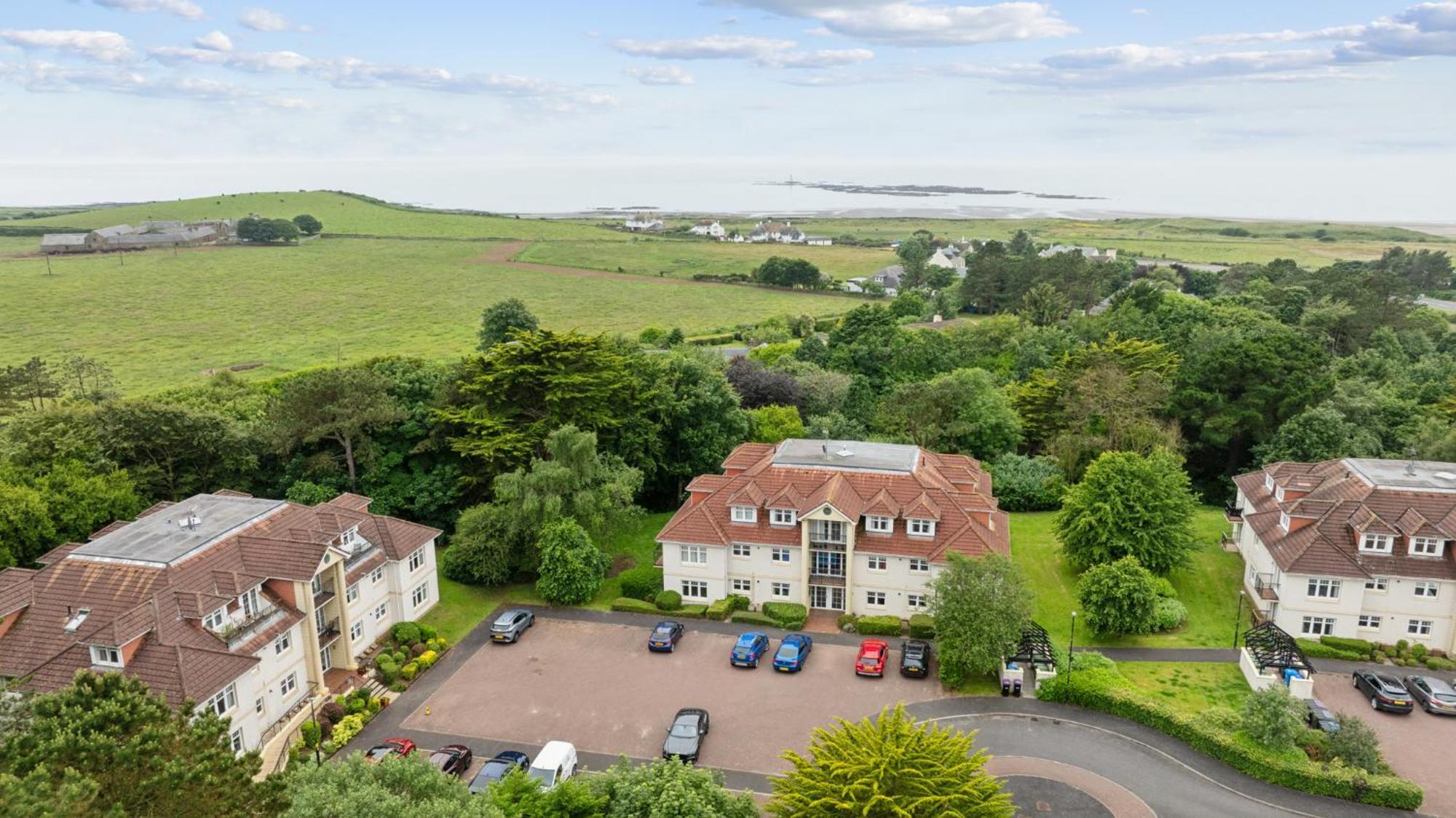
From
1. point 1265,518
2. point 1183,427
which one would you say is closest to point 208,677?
point 1265,518

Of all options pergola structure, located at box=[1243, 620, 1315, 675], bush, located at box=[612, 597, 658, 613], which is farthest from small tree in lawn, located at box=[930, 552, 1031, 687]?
bush, located at box=[612, 597, 658, 613]

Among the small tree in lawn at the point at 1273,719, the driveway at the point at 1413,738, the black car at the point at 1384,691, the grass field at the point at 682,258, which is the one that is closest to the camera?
the driveway at the point at 1413,738

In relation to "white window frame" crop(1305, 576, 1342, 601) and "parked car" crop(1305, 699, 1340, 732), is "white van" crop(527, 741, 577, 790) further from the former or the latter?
"white window frame" crop(1305, 576, 1342, 601)

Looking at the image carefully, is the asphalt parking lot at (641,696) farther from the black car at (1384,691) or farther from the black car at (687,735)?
the black car at (1384,691)

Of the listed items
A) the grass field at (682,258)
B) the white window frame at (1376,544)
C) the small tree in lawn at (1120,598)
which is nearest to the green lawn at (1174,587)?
the small tree in lawn at (1120,598)

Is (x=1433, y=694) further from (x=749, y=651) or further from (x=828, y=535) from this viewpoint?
(x=749, y=651)

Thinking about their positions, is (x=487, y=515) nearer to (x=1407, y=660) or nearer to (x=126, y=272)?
(x=1407, y=660)

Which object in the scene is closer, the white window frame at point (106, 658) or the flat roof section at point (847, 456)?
the white window frame at point (106, 658)
